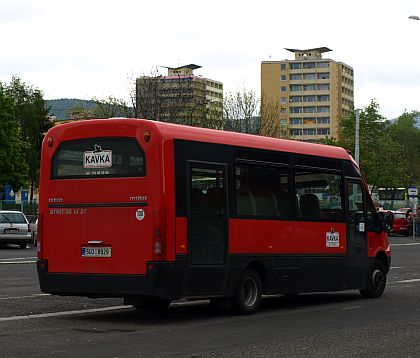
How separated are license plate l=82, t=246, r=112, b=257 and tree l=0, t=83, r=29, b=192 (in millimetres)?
73668

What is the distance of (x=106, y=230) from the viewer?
44.2ft

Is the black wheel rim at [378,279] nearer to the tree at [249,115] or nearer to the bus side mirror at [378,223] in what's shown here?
the bus side mirror at [378,223]

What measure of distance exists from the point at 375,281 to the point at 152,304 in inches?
182

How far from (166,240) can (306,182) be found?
3693 mm

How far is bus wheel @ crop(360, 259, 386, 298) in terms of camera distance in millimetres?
17781

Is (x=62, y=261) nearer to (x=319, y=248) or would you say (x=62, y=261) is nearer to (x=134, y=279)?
(x=134, y=279)

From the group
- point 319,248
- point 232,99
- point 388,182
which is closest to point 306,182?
point 319,248

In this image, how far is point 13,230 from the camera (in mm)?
41312

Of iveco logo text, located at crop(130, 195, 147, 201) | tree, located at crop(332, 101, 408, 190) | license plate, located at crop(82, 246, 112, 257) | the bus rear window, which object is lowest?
license plate, located at crop(82, 246, 112, 257)

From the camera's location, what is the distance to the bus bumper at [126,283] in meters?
13.0

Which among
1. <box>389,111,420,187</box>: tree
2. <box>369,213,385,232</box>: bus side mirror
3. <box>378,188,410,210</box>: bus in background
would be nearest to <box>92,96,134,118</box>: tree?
<box>378,188,410,210</box>: bus in background

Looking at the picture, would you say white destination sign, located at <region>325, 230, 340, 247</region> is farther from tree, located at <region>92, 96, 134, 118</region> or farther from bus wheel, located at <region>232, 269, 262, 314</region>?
tree, located at <region>92, 96, 134, 118</region>

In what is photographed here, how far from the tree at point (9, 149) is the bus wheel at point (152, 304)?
7227cm

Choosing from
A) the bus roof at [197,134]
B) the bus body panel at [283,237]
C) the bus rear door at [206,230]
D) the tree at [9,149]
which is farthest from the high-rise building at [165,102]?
the bus rear door at [206,230]
